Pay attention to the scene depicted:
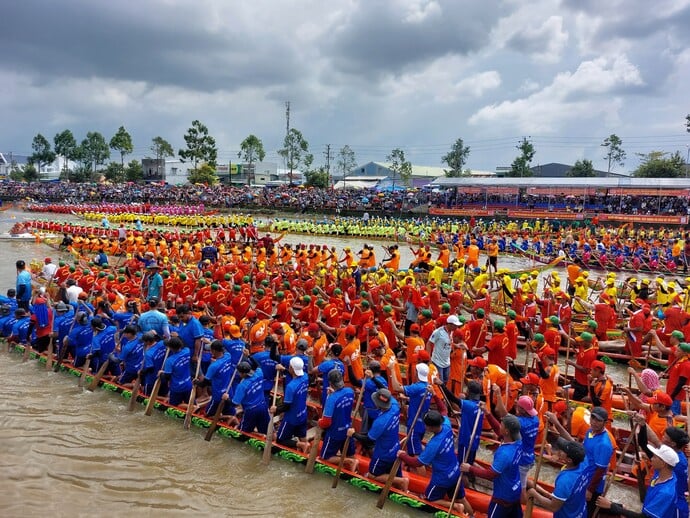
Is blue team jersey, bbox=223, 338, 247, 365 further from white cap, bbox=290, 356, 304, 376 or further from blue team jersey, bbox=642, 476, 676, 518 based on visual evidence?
blue team jersey, bbox=642, 476, 676, 518

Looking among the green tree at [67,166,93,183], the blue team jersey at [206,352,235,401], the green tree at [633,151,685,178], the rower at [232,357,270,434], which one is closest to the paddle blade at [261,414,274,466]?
the rower at [232,357,270,434]

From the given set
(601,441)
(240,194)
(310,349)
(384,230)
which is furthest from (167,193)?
(601,441)

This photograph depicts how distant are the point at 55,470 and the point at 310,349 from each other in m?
4.13

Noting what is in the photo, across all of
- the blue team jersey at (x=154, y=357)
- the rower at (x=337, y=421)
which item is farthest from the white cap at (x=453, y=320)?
the blue team jersey at (x=154, y=357)

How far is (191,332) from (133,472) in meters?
2.52

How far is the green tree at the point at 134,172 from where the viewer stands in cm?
8706

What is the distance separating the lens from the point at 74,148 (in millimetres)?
102312

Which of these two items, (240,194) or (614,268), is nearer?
(614,268)

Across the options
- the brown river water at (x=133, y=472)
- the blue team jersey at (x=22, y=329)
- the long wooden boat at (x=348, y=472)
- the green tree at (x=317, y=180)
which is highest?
the green tree at (x=317, y=180)

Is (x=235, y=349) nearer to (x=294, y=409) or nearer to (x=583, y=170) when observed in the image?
(x=294, y=409)

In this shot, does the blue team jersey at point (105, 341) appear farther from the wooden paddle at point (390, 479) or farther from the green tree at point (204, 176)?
the green tree at point (204, 176)

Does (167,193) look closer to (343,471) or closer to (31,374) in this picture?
(31,374)

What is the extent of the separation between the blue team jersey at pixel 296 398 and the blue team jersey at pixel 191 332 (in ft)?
9.07

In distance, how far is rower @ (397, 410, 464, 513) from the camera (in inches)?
223
